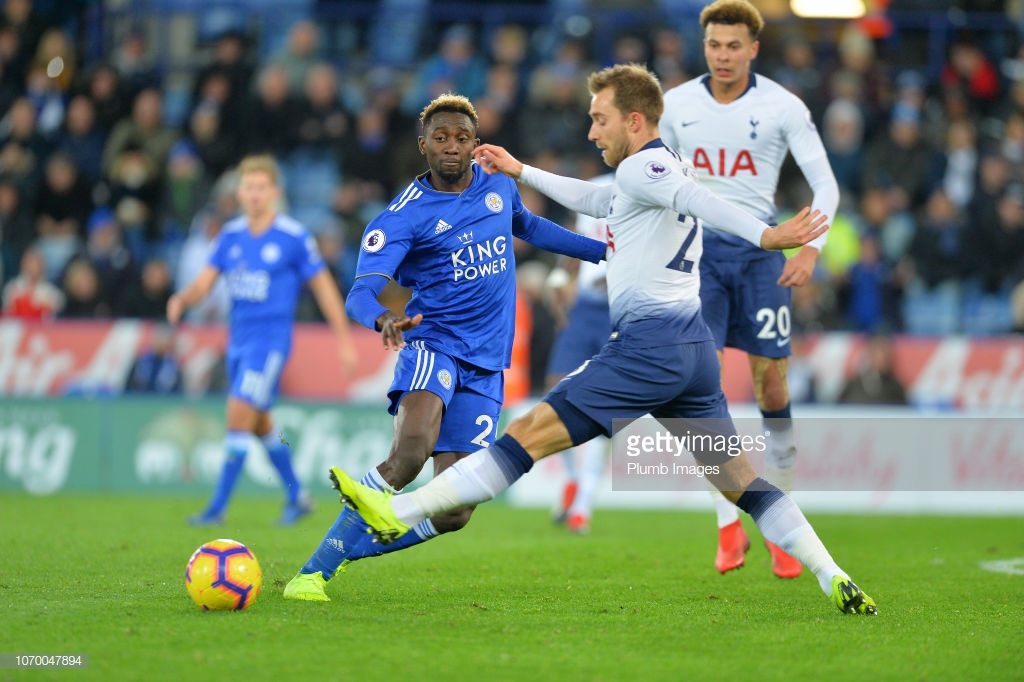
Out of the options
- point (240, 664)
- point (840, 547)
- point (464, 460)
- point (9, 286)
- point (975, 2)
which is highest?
point (975, 2)

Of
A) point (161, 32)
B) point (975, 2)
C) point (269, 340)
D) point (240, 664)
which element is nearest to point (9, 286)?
point (161, 32)

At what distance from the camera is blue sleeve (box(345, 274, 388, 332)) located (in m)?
6.02

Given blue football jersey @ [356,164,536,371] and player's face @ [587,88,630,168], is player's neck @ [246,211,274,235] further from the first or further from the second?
player's face @ [587,88,630,168]

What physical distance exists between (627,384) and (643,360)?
0.15m

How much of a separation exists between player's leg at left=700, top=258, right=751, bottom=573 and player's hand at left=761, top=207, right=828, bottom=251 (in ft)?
6.73

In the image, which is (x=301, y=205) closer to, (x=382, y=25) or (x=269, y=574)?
(x=382, y=25)

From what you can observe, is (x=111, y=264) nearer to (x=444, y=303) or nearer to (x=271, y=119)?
(x=271, y=119)

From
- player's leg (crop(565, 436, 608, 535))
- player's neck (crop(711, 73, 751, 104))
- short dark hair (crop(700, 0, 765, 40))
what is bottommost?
player's leg (crop(565, 436, 608, 535))

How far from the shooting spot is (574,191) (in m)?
6.73

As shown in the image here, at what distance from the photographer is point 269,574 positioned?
7316mm

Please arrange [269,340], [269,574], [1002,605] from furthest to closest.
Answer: [269,340] → [269,574] → [1002,605]

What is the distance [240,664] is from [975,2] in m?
17.5

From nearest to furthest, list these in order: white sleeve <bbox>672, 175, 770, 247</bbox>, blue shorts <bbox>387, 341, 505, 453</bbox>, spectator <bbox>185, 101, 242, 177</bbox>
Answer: white sleeve <bbox>672, 175, 770, 247</bbox>, blue shorts <bbox>387, 341, 505, 453</bbox>, spectator <bbox>185, 101, 242, 177</bbox>

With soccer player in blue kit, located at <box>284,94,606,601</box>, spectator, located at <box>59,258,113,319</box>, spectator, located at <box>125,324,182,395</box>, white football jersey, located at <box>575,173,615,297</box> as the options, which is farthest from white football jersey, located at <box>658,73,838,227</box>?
spectator, located at <box>59,258,113,319</box>
